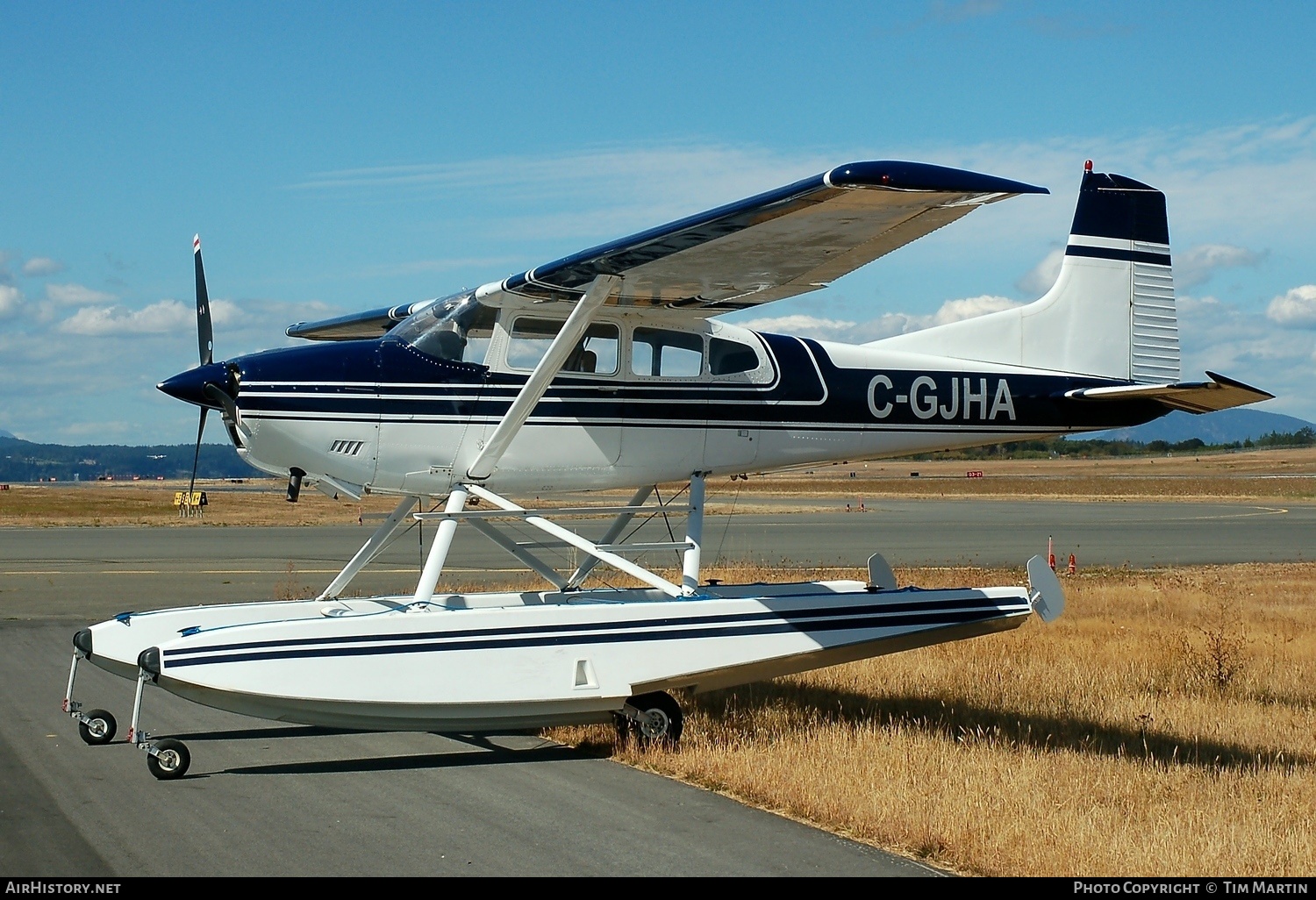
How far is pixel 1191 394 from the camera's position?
985 cm

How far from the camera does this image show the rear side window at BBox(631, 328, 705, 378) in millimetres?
9695

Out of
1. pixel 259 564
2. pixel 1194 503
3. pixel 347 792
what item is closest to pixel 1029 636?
pixel 347 792

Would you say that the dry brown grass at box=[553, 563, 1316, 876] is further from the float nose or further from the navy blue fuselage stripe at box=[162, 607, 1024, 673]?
the float nose

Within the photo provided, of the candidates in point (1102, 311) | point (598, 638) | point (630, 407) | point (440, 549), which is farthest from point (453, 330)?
point (1102, 311)

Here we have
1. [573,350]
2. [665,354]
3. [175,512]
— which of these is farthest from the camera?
[175,512]

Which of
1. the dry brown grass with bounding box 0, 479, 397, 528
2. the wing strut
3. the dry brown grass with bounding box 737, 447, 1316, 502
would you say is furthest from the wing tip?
the dry brown grass with bounding box 737, 447, 1316, 502

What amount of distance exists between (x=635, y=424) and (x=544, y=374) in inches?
42.5

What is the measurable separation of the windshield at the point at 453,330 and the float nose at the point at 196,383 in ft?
4.27

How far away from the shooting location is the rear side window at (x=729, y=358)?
9.89 metres

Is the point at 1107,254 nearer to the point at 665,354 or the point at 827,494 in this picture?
the point at 665,354

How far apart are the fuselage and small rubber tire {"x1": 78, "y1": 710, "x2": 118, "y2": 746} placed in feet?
6.52

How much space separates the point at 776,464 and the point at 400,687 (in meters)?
3.74

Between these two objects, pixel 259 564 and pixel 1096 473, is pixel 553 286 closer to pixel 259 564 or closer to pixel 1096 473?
pixel 259 564

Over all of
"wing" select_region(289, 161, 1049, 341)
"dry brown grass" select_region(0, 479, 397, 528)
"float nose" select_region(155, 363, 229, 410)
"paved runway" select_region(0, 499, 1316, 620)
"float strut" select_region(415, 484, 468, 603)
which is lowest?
"dry brown grass" select_region(0, 479, 397, 528)
